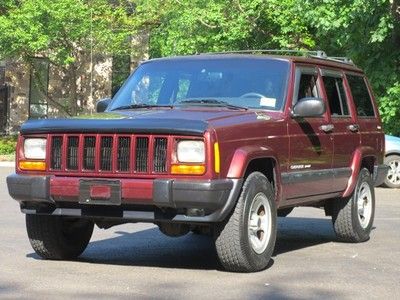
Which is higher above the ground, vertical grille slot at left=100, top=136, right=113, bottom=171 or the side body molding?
vertical grille slot at left=100, top=136, right=113, bottom=171

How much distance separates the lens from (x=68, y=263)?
783cm

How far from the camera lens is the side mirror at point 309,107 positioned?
310 inches

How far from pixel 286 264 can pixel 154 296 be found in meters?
2.03

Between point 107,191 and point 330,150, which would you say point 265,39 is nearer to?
point 330,150

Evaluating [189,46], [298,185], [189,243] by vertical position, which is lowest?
[189,243]

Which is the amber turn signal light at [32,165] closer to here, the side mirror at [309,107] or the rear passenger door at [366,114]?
the side mirror at [309,107]

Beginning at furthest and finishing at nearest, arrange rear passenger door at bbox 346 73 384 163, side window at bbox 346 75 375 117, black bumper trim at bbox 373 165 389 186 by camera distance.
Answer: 1. black bumper trim at bbox 373 165 389 186
2. side window at bbox 346 75 375 117
3. rear passenger door at bbox 346 73 384 163

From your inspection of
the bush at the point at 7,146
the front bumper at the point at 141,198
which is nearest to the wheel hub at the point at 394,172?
the front bumper at the point at 141,198

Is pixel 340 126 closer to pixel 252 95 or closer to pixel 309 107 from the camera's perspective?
pixel 309 107

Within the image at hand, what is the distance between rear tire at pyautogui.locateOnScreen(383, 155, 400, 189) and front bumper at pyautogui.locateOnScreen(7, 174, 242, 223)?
11669 mm

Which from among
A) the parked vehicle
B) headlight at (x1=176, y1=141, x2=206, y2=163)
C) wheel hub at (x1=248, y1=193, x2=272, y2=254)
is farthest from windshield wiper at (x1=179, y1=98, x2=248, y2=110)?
the parked vehicle

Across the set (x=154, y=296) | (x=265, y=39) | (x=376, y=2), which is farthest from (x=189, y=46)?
(x=154, y=296)

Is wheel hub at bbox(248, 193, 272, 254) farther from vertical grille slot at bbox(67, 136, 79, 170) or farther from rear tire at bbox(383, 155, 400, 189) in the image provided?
rear tire at bbox(383, 155, 400, 189)

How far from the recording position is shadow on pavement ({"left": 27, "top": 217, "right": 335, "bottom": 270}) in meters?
8.02
